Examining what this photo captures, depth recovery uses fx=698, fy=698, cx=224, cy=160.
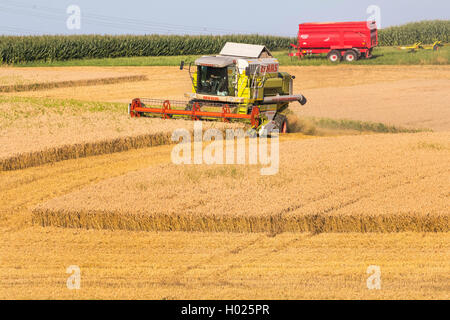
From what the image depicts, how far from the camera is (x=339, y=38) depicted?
149ft

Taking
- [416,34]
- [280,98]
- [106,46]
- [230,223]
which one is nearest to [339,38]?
[106,46]

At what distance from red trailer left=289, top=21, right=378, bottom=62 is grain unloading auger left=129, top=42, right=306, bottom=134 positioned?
2514cm

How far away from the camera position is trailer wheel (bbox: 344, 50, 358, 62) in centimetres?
4556

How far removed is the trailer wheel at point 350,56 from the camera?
149 feet

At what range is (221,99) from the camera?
20.0 m

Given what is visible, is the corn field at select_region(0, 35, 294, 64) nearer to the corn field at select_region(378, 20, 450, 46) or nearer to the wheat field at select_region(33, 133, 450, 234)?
the corn field at select_region(378, 20, 450, 46)

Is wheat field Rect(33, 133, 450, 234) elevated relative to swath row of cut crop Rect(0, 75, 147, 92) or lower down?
lower down

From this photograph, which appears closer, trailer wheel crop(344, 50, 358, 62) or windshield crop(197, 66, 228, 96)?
windshield crop(197, 66, 228, 96)

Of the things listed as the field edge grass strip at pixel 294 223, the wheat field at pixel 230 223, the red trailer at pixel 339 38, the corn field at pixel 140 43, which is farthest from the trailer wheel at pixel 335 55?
the field edge grass strip at pixel 294 223

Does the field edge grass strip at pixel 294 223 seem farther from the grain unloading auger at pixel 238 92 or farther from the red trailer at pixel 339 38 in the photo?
the red trailer at pixel 339 38

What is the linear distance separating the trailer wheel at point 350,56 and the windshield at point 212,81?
26.6 meters

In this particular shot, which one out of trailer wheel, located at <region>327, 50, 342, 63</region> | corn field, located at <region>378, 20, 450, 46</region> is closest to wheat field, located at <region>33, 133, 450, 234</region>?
trailer wheel, located at <region>327, 50, 342, 63</region>

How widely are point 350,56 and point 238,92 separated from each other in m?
27.5
